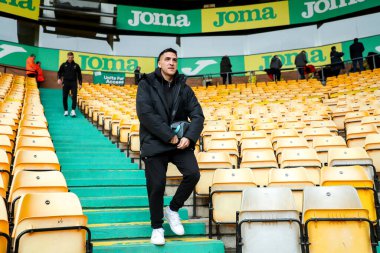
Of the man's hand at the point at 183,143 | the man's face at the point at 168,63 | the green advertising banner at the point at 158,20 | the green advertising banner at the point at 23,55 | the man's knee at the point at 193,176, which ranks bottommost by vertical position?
the man's knee at the point at 193,176

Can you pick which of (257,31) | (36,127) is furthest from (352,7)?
(36,127)

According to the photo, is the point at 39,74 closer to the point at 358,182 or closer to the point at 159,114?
the point at 159,114

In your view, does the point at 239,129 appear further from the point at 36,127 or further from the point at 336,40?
the point at 336,40

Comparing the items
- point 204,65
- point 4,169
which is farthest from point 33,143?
point 204,65

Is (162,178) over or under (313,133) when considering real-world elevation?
under

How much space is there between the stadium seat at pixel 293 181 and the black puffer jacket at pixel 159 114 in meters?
1.20

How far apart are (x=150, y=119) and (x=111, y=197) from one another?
4.96 ft

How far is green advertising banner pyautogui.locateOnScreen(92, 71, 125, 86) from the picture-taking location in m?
16.5

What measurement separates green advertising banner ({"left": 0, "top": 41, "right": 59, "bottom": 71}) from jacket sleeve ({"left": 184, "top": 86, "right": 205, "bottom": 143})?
551 inches

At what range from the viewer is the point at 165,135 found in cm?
308

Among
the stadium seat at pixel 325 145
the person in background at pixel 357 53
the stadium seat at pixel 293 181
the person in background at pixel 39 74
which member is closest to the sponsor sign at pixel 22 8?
the person in background at pixel 39 74

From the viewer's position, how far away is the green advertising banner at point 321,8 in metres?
16.1

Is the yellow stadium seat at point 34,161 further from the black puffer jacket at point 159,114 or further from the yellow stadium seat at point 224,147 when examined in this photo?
the yellow stadium seat at point 224,147

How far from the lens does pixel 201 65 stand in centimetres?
1830
